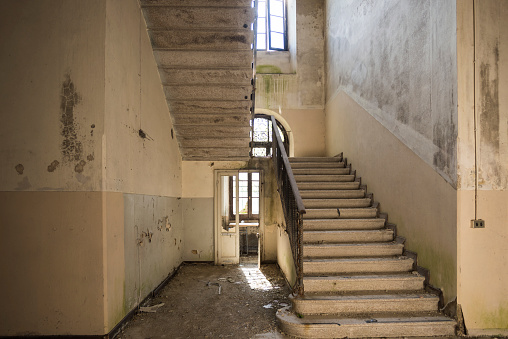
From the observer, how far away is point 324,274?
4.20 meters

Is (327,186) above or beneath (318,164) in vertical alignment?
beneath

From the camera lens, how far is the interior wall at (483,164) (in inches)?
134

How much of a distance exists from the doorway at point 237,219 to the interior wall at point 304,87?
5.63 feet

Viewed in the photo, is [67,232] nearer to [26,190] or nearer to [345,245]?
[26,190]

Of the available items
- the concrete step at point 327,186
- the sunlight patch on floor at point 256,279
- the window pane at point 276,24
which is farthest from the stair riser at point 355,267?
the window pane at point 276,24

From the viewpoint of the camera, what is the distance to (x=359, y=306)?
3732 millimetres

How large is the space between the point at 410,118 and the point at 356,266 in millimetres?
1975

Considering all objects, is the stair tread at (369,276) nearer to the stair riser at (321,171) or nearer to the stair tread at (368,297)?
the stair tread at (368,297)

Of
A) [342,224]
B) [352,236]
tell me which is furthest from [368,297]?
[342,224]

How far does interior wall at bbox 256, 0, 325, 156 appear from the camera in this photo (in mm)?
8594

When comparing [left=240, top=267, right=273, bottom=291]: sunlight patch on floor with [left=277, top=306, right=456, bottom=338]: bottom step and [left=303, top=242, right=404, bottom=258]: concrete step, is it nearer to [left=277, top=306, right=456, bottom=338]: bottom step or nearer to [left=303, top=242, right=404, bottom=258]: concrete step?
[left=303, top=242, right=404, bottom=258]: concrete step

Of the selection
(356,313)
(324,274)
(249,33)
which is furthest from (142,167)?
(356,313)

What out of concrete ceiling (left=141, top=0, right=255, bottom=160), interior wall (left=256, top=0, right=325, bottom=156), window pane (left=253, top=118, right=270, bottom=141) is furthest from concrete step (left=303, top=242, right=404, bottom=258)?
window pane (left=253, top=118, right=270, bottom=141)

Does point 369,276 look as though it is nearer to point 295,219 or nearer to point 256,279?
point 295,219
